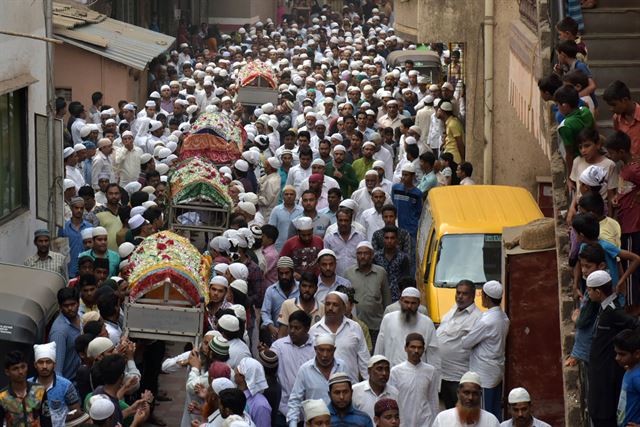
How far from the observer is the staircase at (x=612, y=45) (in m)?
14.0

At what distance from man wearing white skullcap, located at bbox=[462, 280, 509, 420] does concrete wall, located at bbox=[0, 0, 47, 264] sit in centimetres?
529

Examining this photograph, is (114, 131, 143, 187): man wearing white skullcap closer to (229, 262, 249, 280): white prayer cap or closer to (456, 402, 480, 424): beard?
(229, 262, 249, 280): white prayer cap

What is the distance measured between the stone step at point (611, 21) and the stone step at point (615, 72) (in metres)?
0.80

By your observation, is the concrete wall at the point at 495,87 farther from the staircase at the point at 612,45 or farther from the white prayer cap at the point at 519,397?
the white prayer cap at the point at 519,397

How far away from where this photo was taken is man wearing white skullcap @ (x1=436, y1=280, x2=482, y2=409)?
12578 mm

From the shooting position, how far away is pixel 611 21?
15.0 meters

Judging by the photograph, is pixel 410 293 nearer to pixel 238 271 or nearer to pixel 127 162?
pixel 238 271

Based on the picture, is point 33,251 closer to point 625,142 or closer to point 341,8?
point 625,142

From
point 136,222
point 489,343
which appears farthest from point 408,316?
point 136,222

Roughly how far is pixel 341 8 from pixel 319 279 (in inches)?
1894

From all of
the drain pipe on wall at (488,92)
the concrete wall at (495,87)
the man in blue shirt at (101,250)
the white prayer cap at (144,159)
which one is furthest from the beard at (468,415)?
the drain pipe on wall at (488,92)

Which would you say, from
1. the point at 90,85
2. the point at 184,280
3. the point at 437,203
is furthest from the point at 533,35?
the point at 90,85

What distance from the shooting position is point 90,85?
1110 inches

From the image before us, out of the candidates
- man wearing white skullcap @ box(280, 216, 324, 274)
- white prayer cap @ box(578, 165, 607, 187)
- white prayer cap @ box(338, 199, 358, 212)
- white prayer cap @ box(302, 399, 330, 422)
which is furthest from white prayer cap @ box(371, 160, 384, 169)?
white prayer cap @ box(302, 399, 330, 422)
